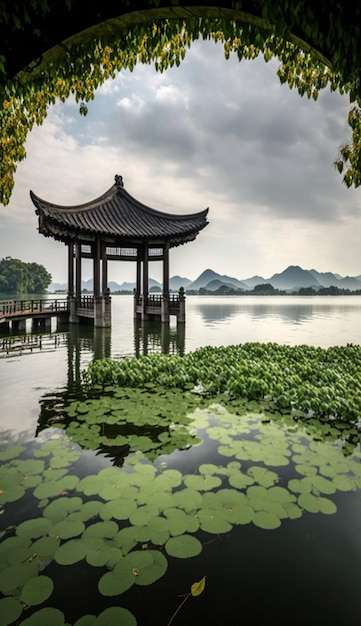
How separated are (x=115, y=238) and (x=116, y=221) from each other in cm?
122

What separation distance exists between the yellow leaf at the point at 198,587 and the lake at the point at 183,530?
0.11 ft

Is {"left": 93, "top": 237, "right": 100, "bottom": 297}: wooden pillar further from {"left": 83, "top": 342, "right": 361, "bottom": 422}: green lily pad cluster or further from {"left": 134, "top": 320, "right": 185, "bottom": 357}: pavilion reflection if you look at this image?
{"left": 83, "top": 342, "right": 361, "bottom": 422}: green lily pad cluster

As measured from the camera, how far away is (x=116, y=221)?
75.3 feet

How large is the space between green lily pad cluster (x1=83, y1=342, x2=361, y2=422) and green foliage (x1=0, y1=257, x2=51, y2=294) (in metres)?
89.2

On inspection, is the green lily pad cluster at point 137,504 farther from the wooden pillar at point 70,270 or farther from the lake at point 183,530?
the wooden pillar at point 70,270

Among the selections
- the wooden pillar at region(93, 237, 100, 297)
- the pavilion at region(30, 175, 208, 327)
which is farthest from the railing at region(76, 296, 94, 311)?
the wooden pillar at region(93, 237, 100, 297)

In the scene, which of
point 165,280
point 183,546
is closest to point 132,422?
point 183,546

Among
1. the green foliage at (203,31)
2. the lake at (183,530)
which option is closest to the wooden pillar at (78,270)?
the lake at (183,530)

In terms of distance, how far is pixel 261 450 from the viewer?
14.3 ft

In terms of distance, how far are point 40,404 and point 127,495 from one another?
4.04 meters

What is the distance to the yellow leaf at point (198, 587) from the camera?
7.34ft

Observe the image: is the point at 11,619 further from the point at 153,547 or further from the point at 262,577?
the point at 262,577

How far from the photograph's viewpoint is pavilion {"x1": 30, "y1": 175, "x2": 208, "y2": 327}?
2039 cm

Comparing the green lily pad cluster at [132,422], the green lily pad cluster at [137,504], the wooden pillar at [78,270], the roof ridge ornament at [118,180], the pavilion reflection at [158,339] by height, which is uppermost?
the roof ridge ornament at [118,180]
